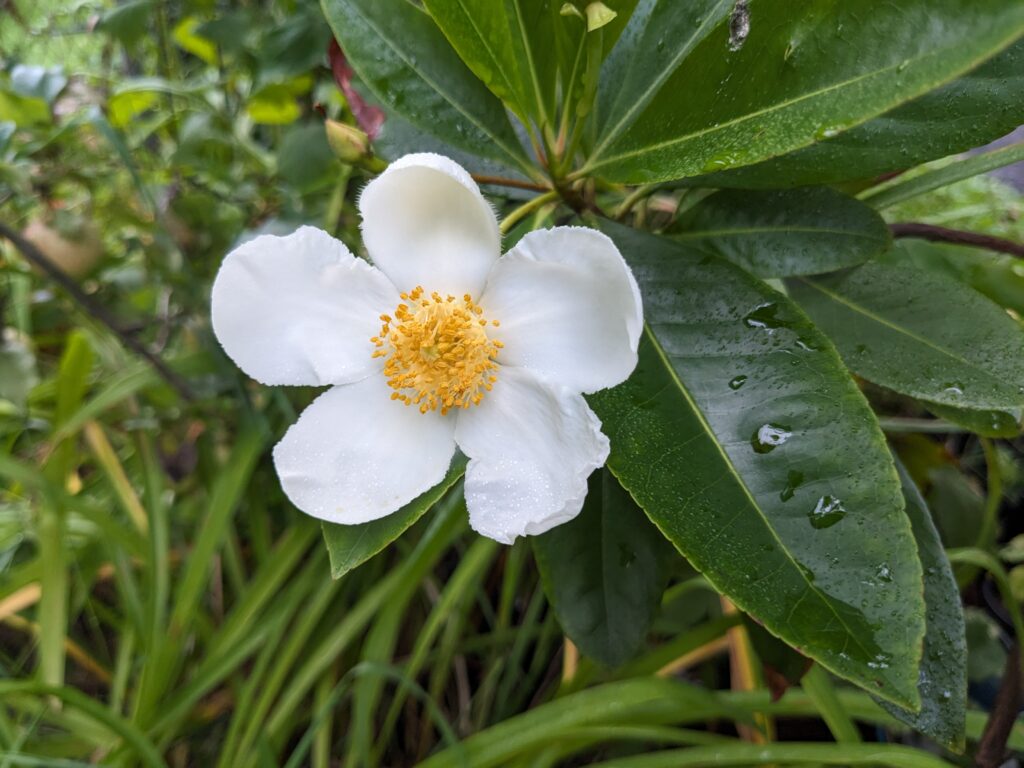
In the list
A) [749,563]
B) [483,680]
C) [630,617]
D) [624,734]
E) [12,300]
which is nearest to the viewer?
[749,563]

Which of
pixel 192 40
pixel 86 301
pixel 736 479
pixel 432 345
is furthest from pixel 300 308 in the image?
pixel 192 40

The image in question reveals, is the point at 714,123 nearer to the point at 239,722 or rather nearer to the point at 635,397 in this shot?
the point at 635,397

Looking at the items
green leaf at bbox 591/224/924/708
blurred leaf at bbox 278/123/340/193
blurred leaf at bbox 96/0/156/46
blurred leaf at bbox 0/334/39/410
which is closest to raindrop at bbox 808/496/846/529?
green leaf at bbox 591/224/924/708

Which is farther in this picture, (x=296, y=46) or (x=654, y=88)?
(x=296, y=46)

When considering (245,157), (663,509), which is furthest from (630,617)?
(245,157)

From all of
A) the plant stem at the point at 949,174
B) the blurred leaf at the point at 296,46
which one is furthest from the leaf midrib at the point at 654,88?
the blurred leaf at the point at 296,46

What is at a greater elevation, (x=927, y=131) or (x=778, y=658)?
(x=927, y=131)

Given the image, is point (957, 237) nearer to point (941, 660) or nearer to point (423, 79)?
point (941, 660)
